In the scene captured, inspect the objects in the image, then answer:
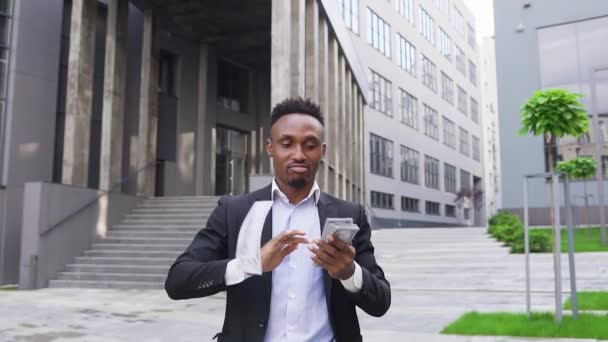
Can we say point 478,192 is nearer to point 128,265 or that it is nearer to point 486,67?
point 486,67

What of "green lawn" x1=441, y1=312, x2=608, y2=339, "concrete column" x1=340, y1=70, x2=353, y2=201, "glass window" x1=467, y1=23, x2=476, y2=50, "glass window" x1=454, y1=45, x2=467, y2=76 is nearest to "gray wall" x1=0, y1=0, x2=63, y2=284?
"concrete column" x1=340, y1=70, x2=353, y2=201

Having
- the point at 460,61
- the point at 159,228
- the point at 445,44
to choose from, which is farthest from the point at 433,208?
the point at 159,228

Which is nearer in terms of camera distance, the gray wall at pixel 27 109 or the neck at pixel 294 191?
the neck at pixel 294 191

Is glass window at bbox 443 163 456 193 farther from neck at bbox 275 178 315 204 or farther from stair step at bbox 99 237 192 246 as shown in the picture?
neck at bbox 275 178 315 204

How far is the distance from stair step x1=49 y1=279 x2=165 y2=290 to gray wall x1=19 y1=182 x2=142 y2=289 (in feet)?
1.36

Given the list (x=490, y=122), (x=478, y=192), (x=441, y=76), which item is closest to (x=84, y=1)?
(x=441, y=76)

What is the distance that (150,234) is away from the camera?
15.0m

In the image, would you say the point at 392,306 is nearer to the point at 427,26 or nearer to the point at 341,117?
the point at 341,117

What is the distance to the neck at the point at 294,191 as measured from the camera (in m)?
2.08

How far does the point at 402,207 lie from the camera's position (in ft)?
141

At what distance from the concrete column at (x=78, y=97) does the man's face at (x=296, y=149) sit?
581 inches

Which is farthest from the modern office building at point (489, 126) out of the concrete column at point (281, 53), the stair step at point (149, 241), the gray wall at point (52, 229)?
the gray wall at point (52, 229)

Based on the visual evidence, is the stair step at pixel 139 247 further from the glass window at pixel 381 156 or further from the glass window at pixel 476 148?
the glass window at pixel 476 148

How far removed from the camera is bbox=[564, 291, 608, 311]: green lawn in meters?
8.24
